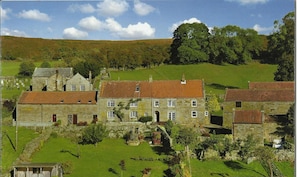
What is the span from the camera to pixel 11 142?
3241 centimetres

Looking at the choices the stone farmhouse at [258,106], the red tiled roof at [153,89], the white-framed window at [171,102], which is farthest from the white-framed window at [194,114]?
the stone farmhouse at [258,106]

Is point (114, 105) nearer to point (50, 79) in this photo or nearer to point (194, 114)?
point (194, 114)

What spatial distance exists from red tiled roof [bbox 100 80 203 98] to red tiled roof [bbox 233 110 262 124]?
6770 mm

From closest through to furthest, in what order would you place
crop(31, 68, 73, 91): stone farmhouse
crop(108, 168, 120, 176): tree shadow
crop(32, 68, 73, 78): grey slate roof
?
1. crop(108, 168, 120, 176): tree shadow
2. crop(31, 68, 73, 91): stone farmhouse
3. crop(32, 68, 73, 78): grey slate roof

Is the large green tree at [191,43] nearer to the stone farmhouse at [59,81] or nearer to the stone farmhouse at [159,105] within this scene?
the stone farmhouse at [59,81]

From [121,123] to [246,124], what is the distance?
1057 cm

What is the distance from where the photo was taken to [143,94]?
41812 millimetres

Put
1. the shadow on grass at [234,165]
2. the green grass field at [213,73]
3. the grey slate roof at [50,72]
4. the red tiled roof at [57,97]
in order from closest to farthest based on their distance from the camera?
1. the shadow on grass at [234,165]
2. the red tiled roof at [57,97]
3. the grey slate roof at [50,72]
4. the green grass field at [213,73]

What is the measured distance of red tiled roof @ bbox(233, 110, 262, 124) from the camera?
3416 centimetres

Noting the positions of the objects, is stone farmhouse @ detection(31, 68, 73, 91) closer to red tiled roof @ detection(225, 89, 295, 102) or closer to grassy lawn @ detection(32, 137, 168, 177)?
grassy lawn @ detection(32, 137, 168, 177)

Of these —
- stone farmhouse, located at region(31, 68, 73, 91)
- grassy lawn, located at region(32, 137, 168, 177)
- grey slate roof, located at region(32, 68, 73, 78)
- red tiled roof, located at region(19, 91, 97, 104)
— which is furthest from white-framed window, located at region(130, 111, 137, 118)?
grey slate roof, located at region(32, 68, 73, 78)

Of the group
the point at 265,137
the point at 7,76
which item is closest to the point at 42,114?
the point at 265,137

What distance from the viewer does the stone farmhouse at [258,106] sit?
3483 centimetres

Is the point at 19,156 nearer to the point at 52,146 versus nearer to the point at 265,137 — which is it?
the point at 52,146
